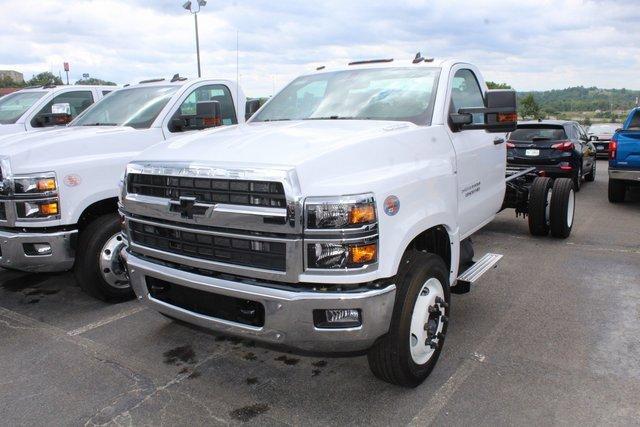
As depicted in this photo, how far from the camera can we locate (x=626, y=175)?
970 centimetres

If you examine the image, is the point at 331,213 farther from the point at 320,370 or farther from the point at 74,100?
the point at 74,100

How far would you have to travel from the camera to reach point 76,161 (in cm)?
475

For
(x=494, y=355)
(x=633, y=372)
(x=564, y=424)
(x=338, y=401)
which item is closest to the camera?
(x=564, y=424)

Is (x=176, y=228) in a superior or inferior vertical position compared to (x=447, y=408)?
superior

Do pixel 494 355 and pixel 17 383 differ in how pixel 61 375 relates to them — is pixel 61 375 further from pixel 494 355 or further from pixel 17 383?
pixel 494 355

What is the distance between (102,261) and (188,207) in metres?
2.27

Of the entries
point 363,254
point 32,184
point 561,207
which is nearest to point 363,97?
point 363,254

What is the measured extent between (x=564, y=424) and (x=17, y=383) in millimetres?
3493

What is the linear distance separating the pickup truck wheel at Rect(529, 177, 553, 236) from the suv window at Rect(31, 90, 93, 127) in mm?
7201

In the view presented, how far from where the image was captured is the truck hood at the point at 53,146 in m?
4.56

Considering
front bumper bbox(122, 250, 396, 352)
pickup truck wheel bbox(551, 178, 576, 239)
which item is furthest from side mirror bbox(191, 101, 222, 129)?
pickup truck wheel bbox(551, 178, 576, 239)

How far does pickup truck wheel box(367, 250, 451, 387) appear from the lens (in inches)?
121

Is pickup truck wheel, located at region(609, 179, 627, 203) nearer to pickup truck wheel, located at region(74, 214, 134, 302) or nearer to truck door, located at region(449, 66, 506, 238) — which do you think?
truck door, located at region(449, 66, 506, 238)

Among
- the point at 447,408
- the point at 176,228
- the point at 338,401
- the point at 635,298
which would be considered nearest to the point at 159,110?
the point at 176,228
